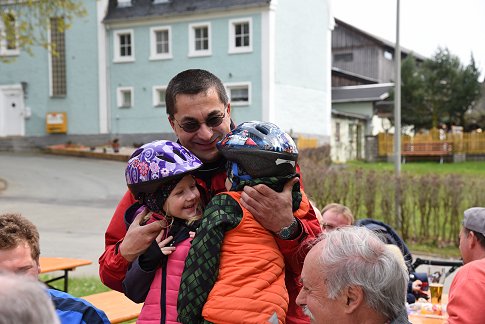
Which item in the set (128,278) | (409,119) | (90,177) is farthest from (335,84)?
(128,278)

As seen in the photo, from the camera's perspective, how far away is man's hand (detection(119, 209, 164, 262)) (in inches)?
90.7

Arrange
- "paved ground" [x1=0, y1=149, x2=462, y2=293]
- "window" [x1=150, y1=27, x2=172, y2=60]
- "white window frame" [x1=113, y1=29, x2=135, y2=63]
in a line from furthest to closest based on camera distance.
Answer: "white window frame" [x1=113, y1=29, x2=135, y2=63] < "window" [x1=150, y1=27, x2=172, y2=60] < "paved ground" [x1=0, y1=149, x2=462, y2=293]

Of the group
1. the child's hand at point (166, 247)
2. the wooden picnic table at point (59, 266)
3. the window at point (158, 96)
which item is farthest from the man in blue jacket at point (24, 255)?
the window at point (158, 96)

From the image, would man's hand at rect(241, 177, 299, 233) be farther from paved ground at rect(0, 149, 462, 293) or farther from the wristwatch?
paved ground at rect(0, 149, 462, 293)

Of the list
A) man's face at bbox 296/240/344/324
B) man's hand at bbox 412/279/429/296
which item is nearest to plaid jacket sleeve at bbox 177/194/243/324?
man's face at bbox 296/240/344/324

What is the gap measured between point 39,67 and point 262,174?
107 ft

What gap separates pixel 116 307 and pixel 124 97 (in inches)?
1088

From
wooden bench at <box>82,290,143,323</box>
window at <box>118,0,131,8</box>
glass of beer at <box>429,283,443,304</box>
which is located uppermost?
window at <box>118,0,131,8</box>

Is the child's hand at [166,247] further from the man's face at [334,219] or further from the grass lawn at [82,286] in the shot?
the grass lawn at [82,286]

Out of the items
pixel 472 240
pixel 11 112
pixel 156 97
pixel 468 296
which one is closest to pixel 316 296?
pixel 468 296

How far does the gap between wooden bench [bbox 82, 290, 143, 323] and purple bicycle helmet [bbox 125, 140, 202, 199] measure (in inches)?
96.5

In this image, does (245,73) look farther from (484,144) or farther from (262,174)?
(262,174)

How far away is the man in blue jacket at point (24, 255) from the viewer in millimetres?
2486

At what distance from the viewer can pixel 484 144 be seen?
35.0 m
